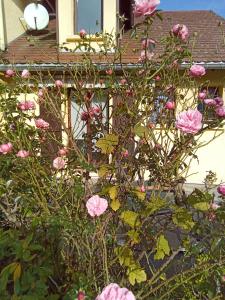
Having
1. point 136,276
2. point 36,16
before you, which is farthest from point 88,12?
point 136,276

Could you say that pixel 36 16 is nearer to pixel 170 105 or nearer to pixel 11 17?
pixel 11 17

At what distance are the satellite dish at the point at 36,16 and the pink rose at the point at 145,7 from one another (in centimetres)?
817

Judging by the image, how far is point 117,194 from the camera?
2.03m

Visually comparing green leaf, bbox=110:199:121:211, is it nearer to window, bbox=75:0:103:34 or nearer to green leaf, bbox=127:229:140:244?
green leaf, bbox=127:229:140:244

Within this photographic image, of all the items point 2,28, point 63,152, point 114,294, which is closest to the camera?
point 114,294

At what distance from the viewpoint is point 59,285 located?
2.30 m

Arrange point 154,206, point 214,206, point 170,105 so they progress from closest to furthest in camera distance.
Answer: point 154,206 → point 214,206 → point 170,105

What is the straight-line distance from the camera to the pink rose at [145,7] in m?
1.87

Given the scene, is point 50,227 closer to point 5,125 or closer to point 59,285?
point 59,285

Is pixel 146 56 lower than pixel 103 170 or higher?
higher

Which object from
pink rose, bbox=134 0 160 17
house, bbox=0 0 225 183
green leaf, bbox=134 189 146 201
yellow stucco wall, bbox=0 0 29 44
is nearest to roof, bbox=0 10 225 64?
house, bbox=0 0 225 183

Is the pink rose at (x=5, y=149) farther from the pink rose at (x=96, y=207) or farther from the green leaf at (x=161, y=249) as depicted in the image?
the green leaf at (x=161, y=249)

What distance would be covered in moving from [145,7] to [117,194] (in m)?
0.98

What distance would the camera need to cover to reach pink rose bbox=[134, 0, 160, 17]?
6.13ft
